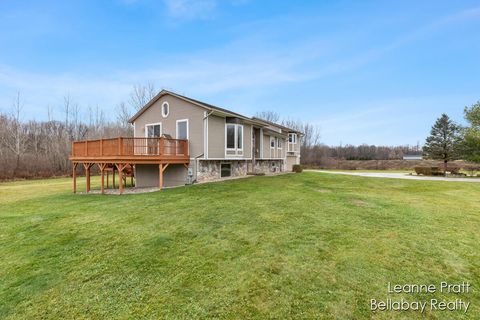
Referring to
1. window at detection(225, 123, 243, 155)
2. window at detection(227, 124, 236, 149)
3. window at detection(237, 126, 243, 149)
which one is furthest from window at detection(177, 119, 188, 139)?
window at detection(237, 126, 243, 149)

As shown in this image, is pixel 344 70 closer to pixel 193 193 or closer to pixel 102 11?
pixel 193 193

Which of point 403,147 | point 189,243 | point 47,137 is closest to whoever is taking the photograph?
point 189,243

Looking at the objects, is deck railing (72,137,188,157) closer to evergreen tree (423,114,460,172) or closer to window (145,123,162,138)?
window (145,123,162,138)

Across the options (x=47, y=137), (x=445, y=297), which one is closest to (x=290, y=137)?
(x=445, y=297)

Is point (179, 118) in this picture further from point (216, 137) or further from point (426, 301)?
point (426, 301)

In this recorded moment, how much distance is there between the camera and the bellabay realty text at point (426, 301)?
3146 millimetres

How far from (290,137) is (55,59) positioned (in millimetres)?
22553

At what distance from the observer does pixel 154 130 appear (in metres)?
15.4

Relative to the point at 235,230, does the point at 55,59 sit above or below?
above

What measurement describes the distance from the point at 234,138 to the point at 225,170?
6.80 feet

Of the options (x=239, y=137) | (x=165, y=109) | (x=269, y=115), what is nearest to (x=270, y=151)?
(x=239, y=137)

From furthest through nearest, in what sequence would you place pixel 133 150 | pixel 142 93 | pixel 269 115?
pixel 269 115 → pixel 142 93 → pixel 133 150

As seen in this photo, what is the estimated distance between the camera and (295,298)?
10.9 ft

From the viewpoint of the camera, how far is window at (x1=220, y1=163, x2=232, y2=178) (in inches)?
606
